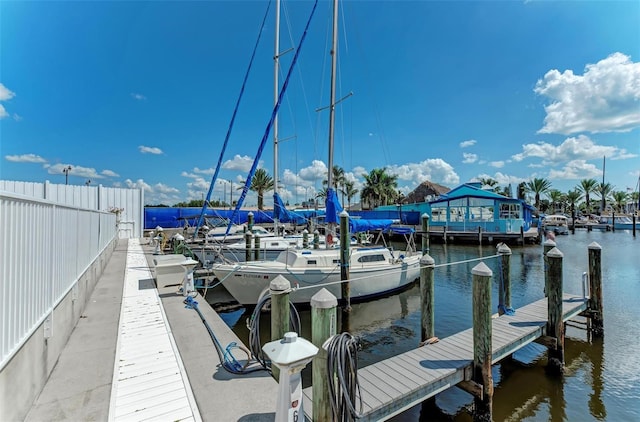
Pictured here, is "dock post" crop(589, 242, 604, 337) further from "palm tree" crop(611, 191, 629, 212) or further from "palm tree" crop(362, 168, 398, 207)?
"palm tree" crop(611, 191, 629, 212)

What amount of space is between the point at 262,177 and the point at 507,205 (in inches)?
1223

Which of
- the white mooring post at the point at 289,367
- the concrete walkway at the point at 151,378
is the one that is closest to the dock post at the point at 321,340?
the white mooring post at the point at 289,367

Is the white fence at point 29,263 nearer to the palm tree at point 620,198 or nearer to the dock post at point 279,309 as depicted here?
the dock post at point 279,309

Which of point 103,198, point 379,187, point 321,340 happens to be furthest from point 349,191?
point 321,340

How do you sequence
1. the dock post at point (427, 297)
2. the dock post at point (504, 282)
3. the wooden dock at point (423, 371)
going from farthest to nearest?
the dock post at point (504, 282) → the dock post at point (427, 297) → the wooden dock at point (423, 371)

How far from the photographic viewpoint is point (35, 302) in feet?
11.1

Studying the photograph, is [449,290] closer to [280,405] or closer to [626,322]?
[626,322]

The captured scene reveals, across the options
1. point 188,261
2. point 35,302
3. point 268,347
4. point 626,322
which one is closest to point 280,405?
point 268,347

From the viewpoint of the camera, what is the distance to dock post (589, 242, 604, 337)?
27.0 feet

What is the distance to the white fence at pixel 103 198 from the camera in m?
19.3

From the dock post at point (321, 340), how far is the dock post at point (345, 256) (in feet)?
23.4

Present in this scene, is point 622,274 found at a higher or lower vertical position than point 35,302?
lower

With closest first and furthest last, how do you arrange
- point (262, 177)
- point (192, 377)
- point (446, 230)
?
1. point (192, 377)
2. point (446, 230)
3. point (262, 177)

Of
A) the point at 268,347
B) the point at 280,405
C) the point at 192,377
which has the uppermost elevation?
the point at 268,347
